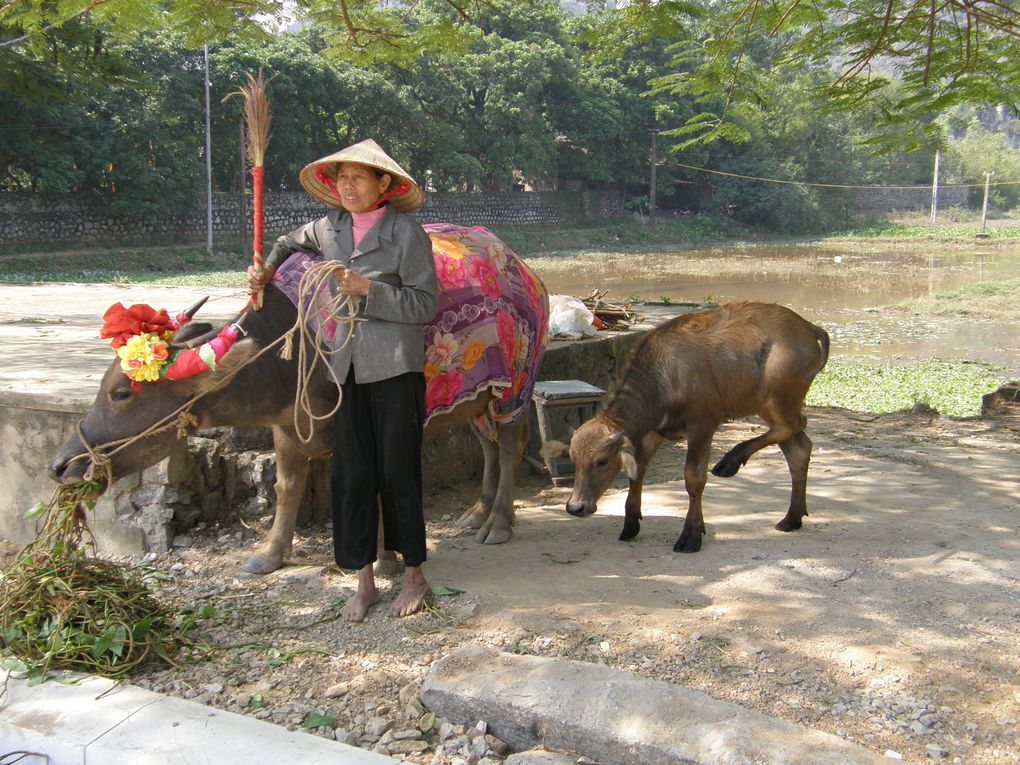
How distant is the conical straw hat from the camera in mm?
3777

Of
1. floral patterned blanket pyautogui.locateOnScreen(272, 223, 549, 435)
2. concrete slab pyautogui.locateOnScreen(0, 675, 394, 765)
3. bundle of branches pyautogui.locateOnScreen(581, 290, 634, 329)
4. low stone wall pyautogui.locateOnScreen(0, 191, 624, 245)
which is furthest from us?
low stone wall pyautogui.locateOnScreen(0, 191, 624, 245)

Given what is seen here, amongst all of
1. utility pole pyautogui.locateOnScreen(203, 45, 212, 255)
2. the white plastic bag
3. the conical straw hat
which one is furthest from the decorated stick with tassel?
utility pole pyautogui.locateOnScreen(203, 45, 212, 255)

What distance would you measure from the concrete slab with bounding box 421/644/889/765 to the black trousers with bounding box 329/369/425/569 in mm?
789

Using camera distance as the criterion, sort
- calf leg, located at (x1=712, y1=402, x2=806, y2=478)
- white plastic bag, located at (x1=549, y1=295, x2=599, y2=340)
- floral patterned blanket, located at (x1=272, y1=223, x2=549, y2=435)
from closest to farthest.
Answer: floral patterned blanket, located at (x1=272, y1=223, x2=549, y2=435), calf leg, located at (x1=712, y1=402, x2=806, y2=478), white plastic bag, located at (x1=549, y1=295, x2=599, y2=340)

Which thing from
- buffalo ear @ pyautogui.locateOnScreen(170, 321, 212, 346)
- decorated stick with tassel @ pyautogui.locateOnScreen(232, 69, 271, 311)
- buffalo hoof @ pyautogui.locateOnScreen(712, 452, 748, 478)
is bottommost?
buffalo hoof @ pyautogui.locateOnScreen(712, 452, 748, 478)

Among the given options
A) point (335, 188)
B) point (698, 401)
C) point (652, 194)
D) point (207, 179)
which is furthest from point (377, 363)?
point (652, 194)

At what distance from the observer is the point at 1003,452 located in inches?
278

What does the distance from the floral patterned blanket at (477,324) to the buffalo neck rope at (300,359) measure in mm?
250

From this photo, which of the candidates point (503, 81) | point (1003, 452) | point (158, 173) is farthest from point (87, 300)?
point (503, 81)

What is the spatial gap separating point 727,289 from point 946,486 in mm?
22947

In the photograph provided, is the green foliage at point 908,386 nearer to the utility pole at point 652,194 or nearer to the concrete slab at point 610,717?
the concrete slab at point 610,717

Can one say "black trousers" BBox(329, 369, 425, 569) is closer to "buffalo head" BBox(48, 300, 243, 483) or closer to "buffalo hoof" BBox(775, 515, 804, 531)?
"buffalo head" BBox(48, 300, 243, 483)

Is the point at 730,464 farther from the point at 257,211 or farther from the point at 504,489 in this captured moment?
the point at 257,211

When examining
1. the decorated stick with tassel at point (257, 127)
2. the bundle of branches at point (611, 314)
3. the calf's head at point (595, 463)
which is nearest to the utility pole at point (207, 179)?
the bundle of branches at point (611, 314)
